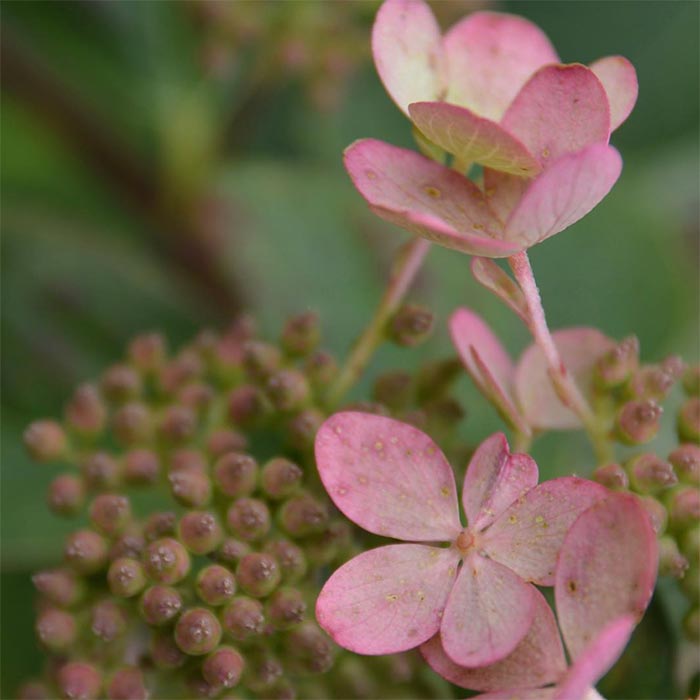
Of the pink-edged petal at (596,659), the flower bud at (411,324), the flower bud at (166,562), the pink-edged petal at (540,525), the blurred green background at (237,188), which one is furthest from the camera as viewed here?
the blurred green background at (237,188)

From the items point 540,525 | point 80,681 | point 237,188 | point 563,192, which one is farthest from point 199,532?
point 237,188

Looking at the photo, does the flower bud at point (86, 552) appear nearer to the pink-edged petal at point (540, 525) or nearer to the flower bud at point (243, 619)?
the flower bud at point (243, 619)

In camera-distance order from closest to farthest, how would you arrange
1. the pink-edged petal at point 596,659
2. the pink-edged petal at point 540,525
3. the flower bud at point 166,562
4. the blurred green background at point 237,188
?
the pink-edged petal at point 596,659 < the pink-edged petal at point 540,525 < the flower bud at point 166,562 < the blurred green background at point 237,188

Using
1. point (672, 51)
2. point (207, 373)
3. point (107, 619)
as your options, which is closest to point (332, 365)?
point (207, 373)

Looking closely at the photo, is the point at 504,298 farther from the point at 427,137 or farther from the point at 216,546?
the point at 216,546

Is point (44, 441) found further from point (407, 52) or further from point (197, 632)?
point (407, 52)

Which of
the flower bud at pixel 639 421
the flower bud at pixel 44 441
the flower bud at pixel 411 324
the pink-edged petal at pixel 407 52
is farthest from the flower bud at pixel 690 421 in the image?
the flower bud at pixel 44 441

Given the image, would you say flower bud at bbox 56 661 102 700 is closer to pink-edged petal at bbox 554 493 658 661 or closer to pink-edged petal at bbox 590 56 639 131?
pink-edged petal at bbox 554 493 658 661
